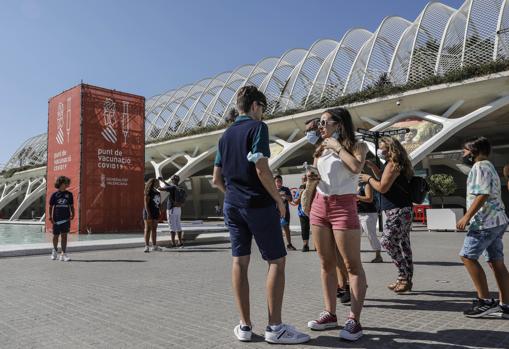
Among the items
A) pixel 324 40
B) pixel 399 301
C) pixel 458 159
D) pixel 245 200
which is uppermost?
pixel 324 40

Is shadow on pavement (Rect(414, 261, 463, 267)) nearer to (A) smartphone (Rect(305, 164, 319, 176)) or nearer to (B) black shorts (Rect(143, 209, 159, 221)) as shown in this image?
(A) smartphone (Rect(305, 164, 319, 176))

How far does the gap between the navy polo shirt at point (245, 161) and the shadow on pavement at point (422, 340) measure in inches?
44.7

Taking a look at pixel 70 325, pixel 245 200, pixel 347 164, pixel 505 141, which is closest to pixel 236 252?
pixel 245 200

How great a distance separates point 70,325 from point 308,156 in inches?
1572

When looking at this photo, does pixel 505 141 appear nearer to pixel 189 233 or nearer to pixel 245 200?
pixel 189 233

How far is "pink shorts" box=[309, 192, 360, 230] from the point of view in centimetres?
336

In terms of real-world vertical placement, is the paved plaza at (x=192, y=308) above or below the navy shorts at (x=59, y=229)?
below

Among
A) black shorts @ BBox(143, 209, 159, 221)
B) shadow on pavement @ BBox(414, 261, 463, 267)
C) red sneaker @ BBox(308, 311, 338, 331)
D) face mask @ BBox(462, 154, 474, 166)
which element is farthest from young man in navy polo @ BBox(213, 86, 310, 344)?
black shorts @ BBox(143, 209, 159, 221)

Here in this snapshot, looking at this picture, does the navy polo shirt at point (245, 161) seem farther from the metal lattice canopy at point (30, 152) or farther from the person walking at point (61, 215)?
the metal lattice canopy at point (30, 152)

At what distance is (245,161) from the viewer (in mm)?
3203

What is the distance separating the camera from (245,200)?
315 centimetres

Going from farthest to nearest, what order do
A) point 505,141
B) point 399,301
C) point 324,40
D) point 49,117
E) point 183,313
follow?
point 324,40
point 505,141
point 49,117
point 399,301
point 183,313

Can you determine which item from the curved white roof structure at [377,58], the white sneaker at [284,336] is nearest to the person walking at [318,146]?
the white sneaker at [284,336]

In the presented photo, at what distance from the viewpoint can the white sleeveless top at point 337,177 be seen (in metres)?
3.41
